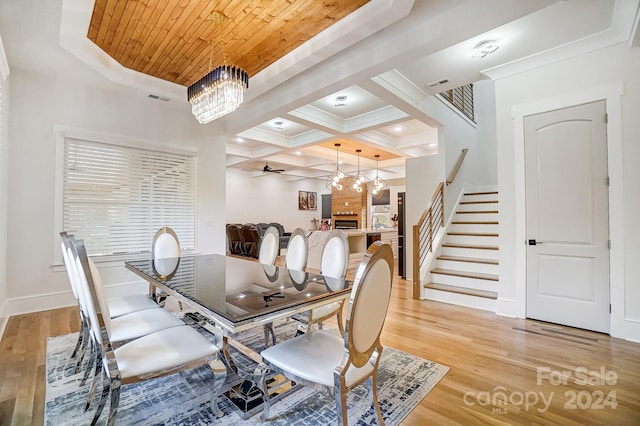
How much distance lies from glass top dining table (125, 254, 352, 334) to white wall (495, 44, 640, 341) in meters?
2.46

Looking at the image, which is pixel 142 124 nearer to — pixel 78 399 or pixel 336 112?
pixel 336 112

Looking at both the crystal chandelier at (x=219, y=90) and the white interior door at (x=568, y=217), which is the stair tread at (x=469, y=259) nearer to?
the white interior door at (x=568, y=217)

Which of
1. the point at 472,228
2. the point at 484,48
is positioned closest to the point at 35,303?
the point at 484,48

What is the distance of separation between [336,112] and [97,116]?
11.6 ft

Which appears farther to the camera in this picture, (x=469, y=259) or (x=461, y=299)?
(x=469, y=259)

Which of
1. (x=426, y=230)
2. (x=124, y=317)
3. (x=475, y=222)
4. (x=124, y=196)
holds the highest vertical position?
(x=124, y=196)

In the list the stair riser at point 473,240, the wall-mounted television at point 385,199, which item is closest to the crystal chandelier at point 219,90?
the stair riser at point 473,240

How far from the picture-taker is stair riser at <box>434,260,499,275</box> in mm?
4010

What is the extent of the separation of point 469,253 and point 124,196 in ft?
16.9

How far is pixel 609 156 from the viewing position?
2830 mm

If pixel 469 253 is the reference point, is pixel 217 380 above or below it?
below

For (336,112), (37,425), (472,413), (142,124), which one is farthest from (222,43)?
(472,413)

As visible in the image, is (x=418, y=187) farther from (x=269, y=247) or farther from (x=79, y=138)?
(x=79, y=138)

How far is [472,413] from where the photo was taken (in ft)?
5.65
